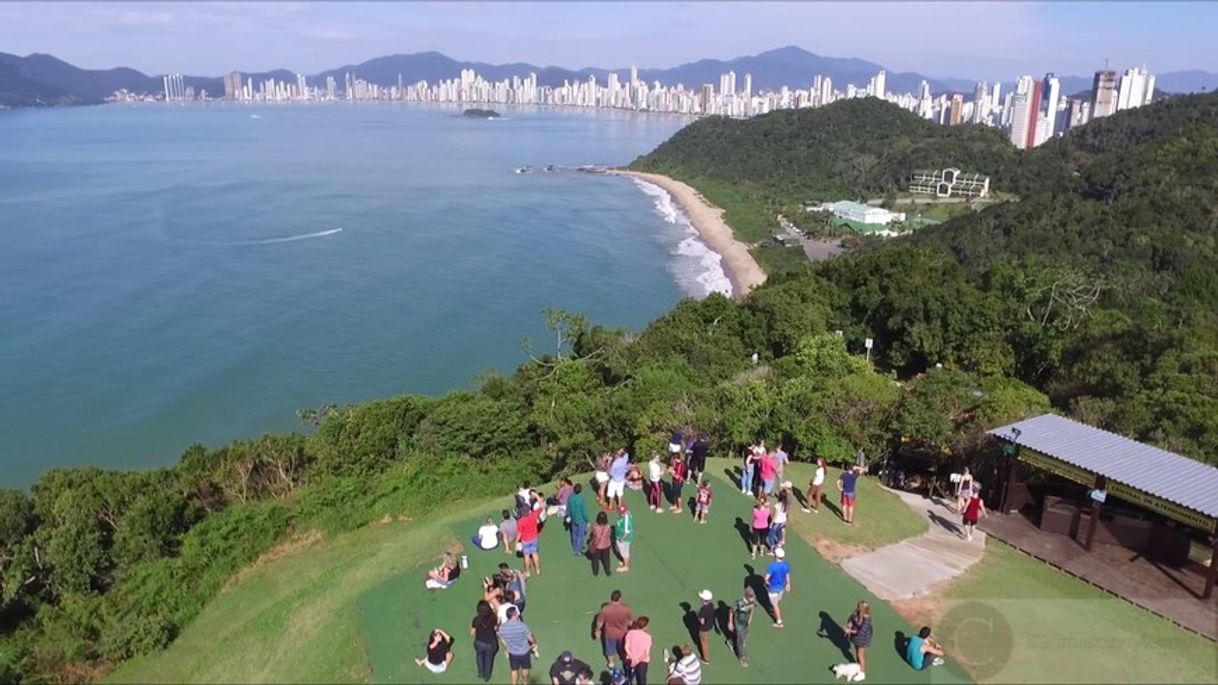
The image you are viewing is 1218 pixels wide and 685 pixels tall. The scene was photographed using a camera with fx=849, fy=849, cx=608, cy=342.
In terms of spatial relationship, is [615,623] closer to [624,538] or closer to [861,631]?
[624,538]

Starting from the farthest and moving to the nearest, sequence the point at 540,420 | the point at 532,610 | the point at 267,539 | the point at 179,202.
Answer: the point at 179,202 → the point at 540,420 → the point at 267,539 → the point at 532,610

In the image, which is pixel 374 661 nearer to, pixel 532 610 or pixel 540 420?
pixel 532 610

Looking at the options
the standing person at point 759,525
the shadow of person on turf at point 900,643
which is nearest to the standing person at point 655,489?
the standing person at point 759,525

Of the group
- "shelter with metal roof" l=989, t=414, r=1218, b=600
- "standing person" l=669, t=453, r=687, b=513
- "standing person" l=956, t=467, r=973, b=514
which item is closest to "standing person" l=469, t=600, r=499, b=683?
"standing person" l=669, t=453, r=687, b=513

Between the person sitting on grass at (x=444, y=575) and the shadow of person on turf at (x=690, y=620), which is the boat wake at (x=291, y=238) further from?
the shadow of person on turf at (x=690, y=620)

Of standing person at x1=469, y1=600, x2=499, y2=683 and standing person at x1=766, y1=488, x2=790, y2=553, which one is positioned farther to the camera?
standing person at x1=766, y1=488, x2=790, y2=553

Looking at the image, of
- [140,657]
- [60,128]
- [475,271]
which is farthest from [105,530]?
[60,128]

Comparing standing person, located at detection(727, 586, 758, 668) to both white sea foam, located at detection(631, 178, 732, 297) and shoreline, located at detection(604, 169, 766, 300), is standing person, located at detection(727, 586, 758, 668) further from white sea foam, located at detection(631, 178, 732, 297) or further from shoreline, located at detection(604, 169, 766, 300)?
white sea foam, located at detection(631, 178, 732, 297)
